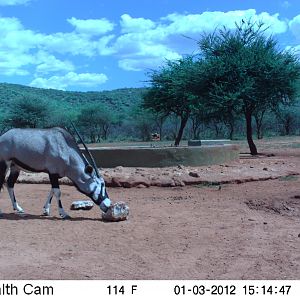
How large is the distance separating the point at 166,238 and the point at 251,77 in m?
16.5

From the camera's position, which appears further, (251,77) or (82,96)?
(82,96)

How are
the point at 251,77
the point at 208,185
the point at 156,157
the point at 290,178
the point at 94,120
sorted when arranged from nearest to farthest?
the point at 208,185 < the point at 290,178 < the point at 156,157 < the point at 251,77 < the point at 94,120

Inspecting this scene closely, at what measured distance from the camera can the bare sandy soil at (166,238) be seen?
609 cm

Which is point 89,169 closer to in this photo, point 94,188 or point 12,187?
point 94,188

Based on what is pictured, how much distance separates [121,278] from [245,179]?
29.0 feet

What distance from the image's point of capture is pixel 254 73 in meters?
23.4

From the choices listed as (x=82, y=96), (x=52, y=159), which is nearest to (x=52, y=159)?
(x=52, y=159)

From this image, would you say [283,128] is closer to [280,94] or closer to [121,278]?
[280,94]

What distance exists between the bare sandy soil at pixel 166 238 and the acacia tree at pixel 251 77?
34.4 feet

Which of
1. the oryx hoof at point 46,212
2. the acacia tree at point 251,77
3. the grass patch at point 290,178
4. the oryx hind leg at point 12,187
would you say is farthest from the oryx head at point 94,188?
the acacia tree at point 251,77

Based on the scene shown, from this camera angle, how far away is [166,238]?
7855 mm

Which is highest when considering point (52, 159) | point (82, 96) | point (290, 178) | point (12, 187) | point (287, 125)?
point (82, 96)

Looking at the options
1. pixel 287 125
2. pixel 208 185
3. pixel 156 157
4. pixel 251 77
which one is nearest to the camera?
pixel 208 185

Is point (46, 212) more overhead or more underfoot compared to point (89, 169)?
more underfoot
